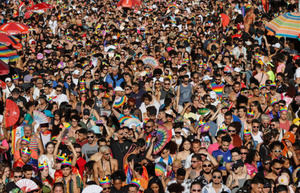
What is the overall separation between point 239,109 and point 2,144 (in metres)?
4.54

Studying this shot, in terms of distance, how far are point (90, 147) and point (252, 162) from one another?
2.75 meters

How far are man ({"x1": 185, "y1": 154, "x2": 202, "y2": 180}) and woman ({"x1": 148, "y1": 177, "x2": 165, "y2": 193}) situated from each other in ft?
1.52

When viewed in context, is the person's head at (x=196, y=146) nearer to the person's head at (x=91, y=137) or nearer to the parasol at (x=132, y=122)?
the parasol at (x=132, y=122)

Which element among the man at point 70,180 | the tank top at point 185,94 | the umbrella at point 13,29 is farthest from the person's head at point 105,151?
the umbrella at point 13,29

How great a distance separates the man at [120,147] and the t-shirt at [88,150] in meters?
0.36

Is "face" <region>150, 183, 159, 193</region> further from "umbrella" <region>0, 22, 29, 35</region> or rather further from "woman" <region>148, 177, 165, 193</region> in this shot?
"umbrella" <region>0, 22, 29, 35</region>

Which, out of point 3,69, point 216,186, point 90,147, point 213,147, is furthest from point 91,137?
point 3,69

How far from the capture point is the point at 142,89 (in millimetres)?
11555

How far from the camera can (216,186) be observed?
23.8 ft

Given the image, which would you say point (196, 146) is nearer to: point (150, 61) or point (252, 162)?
point (252, 162)

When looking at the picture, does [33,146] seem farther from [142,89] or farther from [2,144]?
[142,89]

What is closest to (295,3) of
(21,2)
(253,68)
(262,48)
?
(262,48)

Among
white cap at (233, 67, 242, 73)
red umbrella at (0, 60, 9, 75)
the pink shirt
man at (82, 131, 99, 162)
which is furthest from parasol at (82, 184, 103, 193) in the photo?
white cap at (233, 67, 242, 73)

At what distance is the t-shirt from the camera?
8852mm
